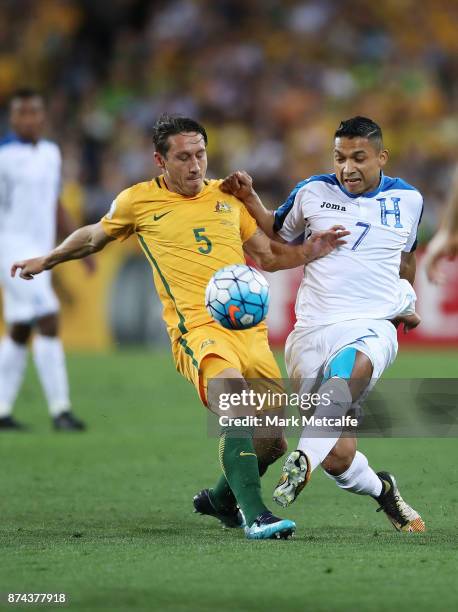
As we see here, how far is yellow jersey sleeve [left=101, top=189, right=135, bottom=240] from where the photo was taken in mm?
6520

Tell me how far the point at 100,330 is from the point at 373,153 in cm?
1128

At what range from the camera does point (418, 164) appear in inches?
728

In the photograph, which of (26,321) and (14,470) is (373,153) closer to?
(14,470)

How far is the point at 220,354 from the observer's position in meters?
6.07

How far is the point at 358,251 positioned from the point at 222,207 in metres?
0.74

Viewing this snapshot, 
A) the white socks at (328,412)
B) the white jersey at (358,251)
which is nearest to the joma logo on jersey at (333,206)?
the white jersey at (358,251)

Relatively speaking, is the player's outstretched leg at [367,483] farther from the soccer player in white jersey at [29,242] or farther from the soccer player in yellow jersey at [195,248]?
the soccer player in white jersey at [29,242]

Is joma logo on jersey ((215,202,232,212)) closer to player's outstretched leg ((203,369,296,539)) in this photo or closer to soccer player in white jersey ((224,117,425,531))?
soccer player in white jersey ((224,117,425,531))

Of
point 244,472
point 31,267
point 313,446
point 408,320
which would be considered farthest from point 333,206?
point 31,267

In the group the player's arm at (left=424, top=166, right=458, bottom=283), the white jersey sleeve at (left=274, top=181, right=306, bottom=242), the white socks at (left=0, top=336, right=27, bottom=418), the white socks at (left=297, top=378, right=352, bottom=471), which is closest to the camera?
the player's arm at (left=424, top=166, right=458, bottom=283)

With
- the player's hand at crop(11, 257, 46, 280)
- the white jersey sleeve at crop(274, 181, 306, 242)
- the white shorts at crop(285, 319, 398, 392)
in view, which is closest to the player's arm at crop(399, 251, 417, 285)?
the white shorts at crop(285, 319, 398, 392)

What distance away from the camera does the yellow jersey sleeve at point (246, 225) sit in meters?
6.59

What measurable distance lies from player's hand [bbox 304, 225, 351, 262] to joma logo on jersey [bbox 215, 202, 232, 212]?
17.9 inches

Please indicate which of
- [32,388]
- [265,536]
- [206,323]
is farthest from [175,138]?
[32,388]
